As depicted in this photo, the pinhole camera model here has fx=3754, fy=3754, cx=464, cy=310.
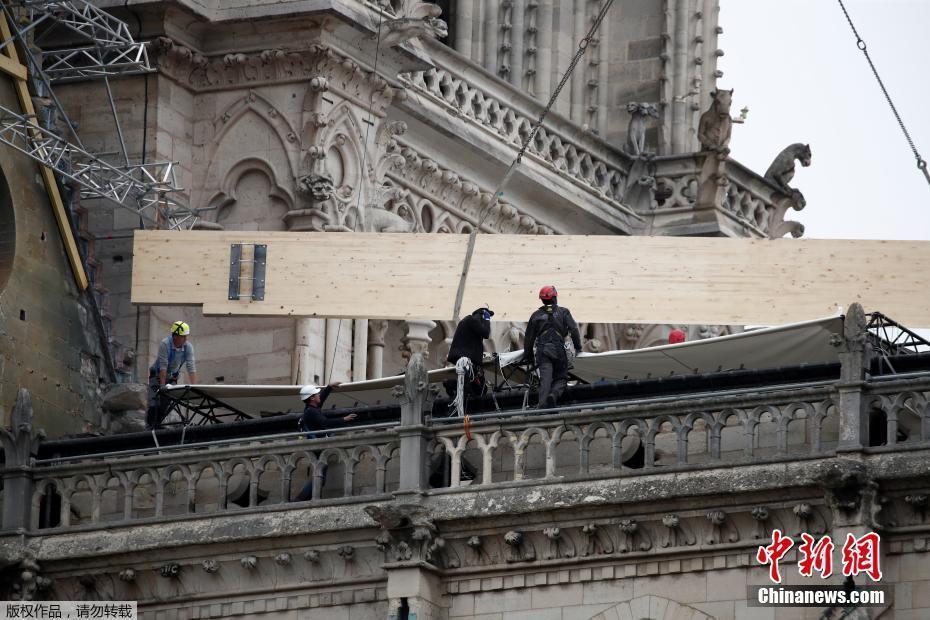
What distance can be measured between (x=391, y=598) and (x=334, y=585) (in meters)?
0.99

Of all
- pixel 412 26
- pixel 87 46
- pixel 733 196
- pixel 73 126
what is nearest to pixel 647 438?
pixel 412 26

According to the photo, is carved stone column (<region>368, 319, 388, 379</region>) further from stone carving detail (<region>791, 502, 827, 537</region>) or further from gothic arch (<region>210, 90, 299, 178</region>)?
stone carving detail (<region>791, 502, 827, 537</region>)

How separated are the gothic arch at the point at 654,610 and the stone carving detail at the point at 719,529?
29.8 inches

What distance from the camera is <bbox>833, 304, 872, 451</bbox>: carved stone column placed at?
3903 centimetres

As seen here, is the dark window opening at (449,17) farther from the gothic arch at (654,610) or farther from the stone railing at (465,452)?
the gothic arch at (654,610)

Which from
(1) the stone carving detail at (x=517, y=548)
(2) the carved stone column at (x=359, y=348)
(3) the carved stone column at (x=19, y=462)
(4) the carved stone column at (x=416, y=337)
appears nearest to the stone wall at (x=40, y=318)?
(3) the carved stone column at (x=19, y=462)

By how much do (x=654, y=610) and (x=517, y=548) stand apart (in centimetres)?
179

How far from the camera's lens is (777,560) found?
39.3 metres

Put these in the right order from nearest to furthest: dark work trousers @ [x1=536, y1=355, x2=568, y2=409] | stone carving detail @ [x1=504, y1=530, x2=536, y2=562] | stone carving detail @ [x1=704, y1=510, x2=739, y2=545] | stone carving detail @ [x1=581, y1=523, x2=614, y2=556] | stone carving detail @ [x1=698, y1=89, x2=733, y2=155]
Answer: stone carving detail @ [x1=704, y1=510, x2=739, y2=545] < stone carving detail @ [x1=581, y1=523, x2=614, y2=556] < stone carving detail @ [x1=504, y1=530, x2=536, y2=562] < dark work trousers @ [x1=536, y1=355, x2=568, y2=409] < stone carving detail @ [x1=698, y1=89, x2=733, y2=155]

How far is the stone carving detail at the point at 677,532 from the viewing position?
130ft

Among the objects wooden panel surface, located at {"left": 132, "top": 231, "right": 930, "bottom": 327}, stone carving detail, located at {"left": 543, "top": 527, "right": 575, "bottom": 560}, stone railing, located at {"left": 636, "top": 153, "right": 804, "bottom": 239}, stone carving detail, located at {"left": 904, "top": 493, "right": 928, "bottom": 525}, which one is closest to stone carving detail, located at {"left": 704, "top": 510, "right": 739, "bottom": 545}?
stone carving detail, located at {"left": 543, "top": 527, "right": 575, "bottom": 560}

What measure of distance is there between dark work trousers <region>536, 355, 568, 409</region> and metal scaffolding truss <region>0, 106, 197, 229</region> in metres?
7.85

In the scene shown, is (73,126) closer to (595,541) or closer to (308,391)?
(308,391)

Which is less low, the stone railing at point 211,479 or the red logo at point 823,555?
the stone railing at point 211,479
